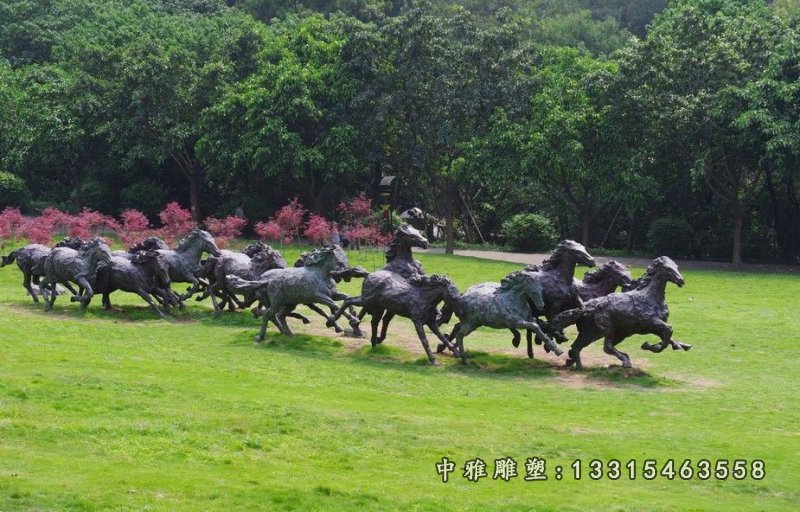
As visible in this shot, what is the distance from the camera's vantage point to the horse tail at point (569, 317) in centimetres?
2302

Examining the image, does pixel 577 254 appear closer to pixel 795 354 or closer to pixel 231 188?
pixel 795 354

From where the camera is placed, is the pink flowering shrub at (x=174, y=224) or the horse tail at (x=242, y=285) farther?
the pink flowering shrub at (x=174, y=224)

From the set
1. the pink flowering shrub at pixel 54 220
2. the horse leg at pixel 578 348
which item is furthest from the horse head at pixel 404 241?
the pink flowering shrub at pixel 54 220

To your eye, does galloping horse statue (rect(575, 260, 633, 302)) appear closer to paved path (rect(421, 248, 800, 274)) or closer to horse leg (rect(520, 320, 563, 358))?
horse leg (rect(520, 320, 563, 358))

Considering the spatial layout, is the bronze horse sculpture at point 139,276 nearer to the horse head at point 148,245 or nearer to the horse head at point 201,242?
the horse head at point 148,245

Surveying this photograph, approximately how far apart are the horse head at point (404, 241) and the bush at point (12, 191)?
114 ft

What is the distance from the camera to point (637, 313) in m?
22.4

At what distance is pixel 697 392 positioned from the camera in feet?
69.6

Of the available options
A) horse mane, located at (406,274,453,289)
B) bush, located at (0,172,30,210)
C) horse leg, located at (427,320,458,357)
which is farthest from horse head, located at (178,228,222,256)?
bush, located at (0,172,30,210)

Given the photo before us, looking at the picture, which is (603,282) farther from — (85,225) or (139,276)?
(85,225)

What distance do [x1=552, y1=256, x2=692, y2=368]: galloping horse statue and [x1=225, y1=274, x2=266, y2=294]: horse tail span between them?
24.6 ft

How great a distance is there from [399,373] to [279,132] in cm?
3043

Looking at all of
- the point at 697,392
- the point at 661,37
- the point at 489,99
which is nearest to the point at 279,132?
the point at 489,99

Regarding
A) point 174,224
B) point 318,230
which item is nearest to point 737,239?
point 318,230
